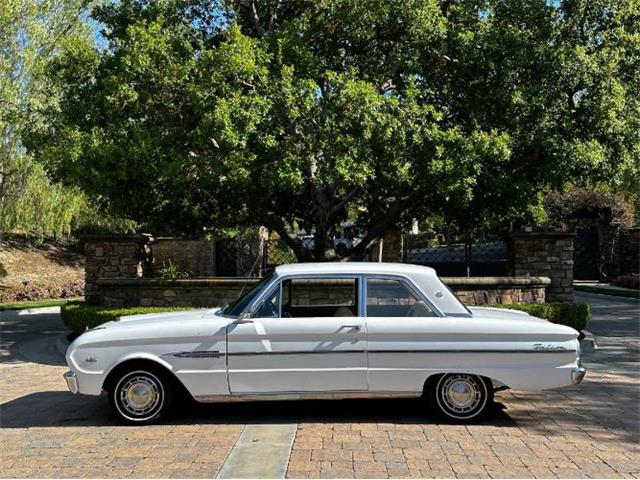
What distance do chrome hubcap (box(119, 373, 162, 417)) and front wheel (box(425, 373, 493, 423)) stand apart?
2.65 meters

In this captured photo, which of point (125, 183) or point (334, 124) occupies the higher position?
point (334, 124)

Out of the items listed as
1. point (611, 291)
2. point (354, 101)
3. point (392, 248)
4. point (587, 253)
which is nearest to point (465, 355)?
point (354, 101)

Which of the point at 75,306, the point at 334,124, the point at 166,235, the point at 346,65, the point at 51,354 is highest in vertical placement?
the point at 346,65

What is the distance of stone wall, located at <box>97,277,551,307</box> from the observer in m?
11.1

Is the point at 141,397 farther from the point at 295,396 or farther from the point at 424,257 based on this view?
the point at 424,257

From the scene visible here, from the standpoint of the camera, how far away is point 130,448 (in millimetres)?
5309

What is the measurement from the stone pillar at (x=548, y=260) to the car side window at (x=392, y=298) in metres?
6.49

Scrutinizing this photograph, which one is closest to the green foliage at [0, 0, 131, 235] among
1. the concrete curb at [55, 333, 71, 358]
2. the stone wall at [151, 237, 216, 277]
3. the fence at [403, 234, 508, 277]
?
the stone wall at [151, 237, 216, 277]

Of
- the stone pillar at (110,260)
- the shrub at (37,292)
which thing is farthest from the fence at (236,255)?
the stone pillar at (110,260)

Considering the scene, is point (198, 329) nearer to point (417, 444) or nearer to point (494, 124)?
point (417, 444)

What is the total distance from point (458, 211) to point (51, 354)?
25.9ft

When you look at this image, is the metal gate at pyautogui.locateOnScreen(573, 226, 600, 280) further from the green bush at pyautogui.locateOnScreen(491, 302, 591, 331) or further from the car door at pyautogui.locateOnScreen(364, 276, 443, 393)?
the car door at pyautogui.locateOnScreen(364, 276, 443, 393)

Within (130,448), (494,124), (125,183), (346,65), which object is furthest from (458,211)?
(130,448)

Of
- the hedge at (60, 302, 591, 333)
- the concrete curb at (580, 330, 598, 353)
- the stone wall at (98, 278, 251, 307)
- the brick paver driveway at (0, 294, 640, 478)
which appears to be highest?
the stone wall at (98, 278, 251, 307)
